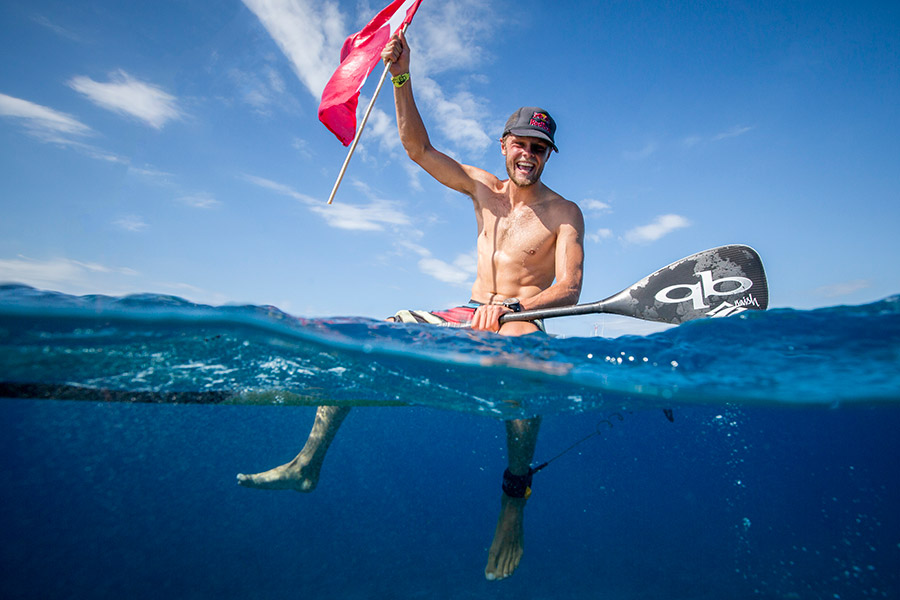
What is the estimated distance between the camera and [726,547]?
95.2ft

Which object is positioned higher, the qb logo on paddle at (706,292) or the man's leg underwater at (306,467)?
the qb logo on paddle at (706,292)

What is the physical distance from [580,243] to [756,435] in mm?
21591

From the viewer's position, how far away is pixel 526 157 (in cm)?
435

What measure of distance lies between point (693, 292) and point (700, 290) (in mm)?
57

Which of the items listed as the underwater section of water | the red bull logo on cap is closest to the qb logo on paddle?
the underwater section of water

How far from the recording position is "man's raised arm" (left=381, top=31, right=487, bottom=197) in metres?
4.32

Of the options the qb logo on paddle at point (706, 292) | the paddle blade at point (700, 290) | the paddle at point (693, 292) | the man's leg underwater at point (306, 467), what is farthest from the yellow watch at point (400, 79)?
the man's leg underwater at point (306, 467)

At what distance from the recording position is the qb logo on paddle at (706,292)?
11.6 ft

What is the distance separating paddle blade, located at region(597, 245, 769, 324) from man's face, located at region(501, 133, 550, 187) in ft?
4.92

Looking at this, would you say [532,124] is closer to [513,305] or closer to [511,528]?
[513,305]

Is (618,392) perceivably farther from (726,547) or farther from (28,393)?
(726,547)

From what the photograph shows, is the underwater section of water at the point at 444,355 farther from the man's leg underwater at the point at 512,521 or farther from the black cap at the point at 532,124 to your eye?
the black cap at the point at 532,124

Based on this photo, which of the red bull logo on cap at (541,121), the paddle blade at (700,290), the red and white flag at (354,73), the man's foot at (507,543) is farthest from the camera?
the red and white flag at (354,73)

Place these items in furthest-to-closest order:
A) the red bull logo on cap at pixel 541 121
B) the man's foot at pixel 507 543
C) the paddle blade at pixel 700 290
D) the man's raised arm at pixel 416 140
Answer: the man's raised arm at pixel 416 140 → the red bull logo on cap at pixel 541 121 → the man's foot at pixel 507 543 → the paddle blade at pixel 700 290
